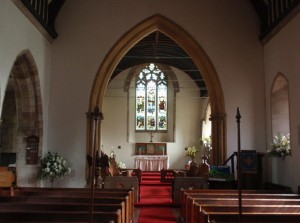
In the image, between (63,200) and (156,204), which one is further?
(156,204)

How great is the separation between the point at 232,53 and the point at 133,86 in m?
9.27

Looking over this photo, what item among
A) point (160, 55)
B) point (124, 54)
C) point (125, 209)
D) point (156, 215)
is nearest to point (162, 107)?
point (160, 55)

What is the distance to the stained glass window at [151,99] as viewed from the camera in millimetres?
17969

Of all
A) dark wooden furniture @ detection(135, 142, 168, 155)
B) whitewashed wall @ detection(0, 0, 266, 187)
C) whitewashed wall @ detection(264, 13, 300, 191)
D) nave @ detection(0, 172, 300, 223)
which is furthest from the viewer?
dark wooden furniture @ detection(135, 142, 168, 155)

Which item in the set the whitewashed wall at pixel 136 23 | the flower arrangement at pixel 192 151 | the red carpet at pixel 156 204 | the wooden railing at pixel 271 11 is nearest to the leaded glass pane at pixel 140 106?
the flower arrangement at pixel 192 151

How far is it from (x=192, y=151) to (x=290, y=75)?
367 inches

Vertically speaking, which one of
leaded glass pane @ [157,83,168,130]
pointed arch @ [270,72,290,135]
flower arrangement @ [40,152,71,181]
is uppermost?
leaded glass pane @ [157,83,168,130]

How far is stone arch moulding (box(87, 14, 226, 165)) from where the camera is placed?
8883mm

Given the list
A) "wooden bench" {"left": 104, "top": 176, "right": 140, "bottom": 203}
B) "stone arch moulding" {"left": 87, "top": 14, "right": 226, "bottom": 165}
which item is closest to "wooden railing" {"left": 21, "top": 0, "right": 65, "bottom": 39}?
"stone arch moulding" {"left": 87, "top": 14, "right": 226, "bottom": 165}

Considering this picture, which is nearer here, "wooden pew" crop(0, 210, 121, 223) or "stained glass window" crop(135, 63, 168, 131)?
"wooden pew" crop(0, 210, 121, 223)

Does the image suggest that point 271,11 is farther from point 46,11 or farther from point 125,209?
point 125,209

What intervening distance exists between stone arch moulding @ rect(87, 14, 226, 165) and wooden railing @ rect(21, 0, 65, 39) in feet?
4.95

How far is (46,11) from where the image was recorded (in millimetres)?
8617

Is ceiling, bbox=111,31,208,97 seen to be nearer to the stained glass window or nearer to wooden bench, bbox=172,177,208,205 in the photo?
the stained glass window
